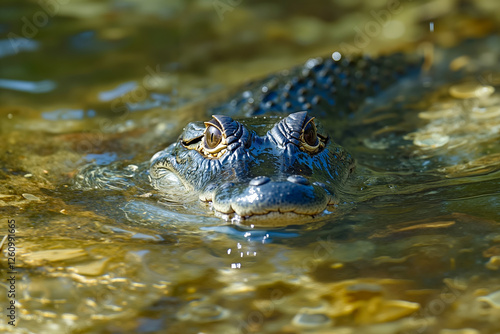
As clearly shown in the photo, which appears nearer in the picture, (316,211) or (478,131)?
(316,211)

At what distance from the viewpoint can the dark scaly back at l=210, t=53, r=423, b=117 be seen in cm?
582

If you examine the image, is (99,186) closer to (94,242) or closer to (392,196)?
(94,242)

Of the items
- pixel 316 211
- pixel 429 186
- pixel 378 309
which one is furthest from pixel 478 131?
pixel 378 309

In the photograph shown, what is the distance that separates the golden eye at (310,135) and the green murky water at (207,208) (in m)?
0.49

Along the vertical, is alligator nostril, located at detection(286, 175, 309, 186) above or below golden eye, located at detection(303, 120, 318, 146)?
below

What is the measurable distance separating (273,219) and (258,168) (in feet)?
1.66

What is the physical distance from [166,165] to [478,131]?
2944 millimetres

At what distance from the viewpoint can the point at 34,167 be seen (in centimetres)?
464

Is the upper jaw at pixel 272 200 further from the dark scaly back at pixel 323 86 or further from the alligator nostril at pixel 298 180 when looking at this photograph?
the dark scaly back at pixel 323 86

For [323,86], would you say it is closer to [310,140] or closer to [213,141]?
[310,140]

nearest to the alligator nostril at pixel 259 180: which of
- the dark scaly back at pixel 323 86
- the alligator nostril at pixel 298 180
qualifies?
the alligator nostril at pixel 298 180

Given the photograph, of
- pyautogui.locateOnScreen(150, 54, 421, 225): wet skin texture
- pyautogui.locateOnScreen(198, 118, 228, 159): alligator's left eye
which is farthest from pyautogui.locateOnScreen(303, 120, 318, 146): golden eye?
pyautogui.locateOnScreen(198, 118, 228, 159): alligator's left eye

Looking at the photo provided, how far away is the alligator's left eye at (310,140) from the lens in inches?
155

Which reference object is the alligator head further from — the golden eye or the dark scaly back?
the dark scaly back
